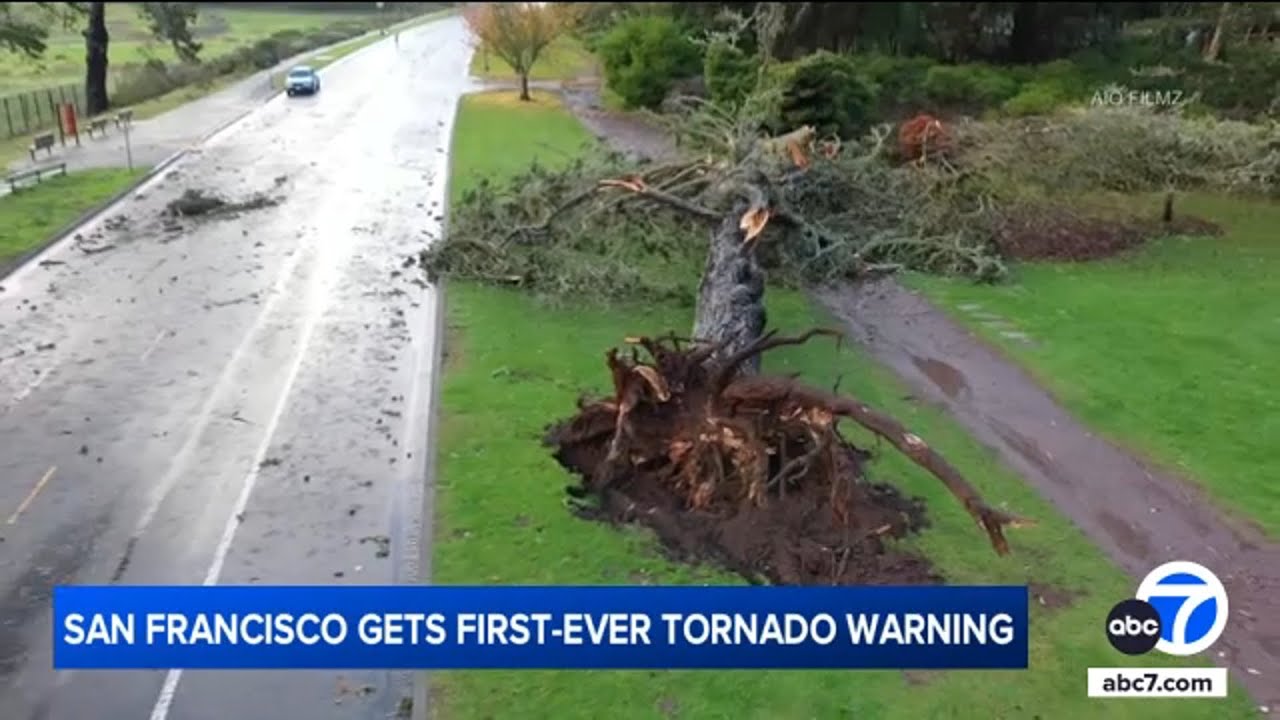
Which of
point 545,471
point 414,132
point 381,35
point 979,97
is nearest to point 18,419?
point 545,471

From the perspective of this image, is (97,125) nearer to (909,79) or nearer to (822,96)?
(822,96)

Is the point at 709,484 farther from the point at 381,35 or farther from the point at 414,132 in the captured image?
the point at 381,35

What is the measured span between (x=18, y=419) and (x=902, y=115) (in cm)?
2736

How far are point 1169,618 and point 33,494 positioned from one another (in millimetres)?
11077

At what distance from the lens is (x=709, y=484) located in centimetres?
1159

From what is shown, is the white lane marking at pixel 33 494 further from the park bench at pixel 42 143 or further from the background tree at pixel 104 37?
the background tree at pixel 104 37

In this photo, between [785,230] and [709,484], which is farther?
[785,230]

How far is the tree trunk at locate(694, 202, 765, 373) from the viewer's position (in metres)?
14.7

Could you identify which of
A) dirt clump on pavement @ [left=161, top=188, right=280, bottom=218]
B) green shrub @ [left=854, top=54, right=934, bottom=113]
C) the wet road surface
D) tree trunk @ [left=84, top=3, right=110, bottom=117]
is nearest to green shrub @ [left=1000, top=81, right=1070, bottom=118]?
green shrub @ [left=854, top=54, right=934, bottom=113]

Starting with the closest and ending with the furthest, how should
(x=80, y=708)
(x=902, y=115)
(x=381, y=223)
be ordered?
(x=80, y=708)
(x=381, y=223)
(x=902, y=115)

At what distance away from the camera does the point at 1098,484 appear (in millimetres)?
12773

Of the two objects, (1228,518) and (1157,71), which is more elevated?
(1157,71)

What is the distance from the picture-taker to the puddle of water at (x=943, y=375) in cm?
1574

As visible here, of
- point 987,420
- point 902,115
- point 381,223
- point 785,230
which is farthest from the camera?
point 902,115
